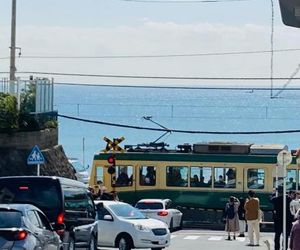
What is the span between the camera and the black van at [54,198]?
68.1 feet

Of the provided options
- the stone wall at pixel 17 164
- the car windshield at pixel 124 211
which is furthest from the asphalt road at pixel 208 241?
the stone wall at pixel 17 164

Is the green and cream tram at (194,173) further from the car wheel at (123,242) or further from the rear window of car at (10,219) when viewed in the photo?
the rear window of car at (10,219)

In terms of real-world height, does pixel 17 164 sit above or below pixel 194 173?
above

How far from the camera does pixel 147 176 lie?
45938 mm

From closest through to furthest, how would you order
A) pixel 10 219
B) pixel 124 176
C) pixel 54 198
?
pixel 10 219, pixel 54 198, pixel 124 176

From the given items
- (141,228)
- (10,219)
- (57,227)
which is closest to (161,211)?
(141,228)

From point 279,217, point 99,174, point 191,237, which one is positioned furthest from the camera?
point 99,174

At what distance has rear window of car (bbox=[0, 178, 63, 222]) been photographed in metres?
20.8

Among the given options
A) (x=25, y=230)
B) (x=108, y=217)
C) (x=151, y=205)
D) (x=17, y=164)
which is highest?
(x=17, y=164)

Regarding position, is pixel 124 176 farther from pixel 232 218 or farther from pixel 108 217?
pixel 108 217

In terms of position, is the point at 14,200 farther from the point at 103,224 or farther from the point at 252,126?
the point at 252,126

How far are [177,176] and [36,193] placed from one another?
2506cm

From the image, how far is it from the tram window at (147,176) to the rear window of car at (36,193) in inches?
969

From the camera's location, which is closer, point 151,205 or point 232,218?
point 232,218
